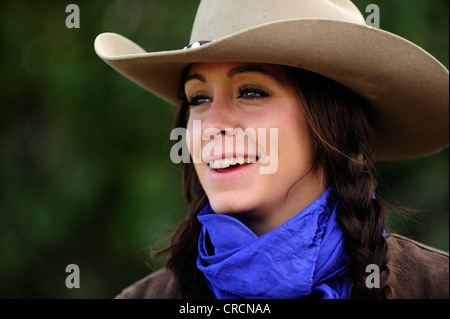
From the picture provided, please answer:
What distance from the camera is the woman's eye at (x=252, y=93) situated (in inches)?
79.9

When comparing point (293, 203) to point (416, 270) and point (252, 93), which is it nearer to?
point (252, 93)

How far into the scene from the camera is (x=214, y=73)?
2.07m

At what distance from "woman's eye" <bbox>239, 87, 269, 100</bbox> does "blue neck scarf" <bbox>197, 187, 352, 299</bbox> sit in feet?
1.54

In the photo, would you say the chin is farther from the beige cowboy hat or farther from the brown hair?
the beige cowboy hat

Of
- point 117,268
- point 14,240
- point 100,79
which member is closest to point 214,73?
point 100,79

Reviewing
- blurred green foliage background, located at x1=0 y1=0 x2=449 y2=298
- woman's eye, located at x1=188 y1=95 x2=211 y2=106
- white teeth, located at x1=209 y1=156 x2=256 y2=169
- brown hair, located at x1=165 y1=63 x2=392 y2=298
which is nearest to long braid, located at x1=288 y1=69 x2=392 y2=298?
brown hair, located at x1=165 y1=63 x2=392 y2=298

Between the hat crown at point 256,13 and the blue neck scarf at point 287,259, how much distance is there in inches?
27.9

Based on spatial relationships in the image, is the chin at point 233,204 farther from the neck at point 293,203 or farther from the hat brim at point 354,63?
the hat brim at point 354,63

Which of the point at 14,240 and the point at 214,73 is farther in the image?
the point at 14,240

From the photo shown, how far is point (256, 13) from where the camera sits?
1.98 meters

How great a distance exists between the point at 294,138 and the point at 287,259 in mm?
467

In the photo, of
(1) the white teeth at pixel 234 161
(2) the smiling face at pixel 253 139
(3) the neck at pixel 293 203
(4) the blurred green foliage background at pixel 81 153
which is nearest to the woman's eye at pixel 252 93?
(2) the smiling face at pixel 253 139
